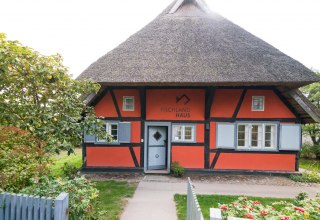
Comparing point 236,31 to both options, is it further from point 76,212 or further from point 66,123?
point 76,212

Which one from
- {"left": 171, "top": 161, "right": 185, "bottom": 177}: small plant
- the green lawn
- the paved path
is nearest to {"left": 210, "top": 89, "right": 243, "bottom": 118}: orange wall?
{"left": 171, "top": 161, "right": 185, "bottom": 177}: small plant

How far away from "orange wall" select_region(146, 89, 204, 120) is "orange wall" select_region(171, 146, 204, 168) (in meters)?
1.22

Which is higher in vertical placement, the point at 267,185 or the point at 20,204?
the point at 20,204

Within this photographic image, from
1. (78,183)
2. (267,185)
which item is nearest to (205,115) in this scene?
(267,185)

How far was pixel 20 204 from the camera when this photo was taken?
3141 millimetres

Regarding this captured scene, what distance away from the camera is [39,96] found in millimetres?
4617

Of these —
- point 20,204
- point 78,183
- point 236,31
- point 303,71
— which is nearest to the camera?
point 20,204

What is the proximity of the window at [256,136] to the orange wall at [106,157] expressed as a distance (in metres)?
4.60

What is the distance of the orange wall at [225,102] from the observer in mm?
8602

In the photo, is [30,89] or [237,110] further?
[237,110]


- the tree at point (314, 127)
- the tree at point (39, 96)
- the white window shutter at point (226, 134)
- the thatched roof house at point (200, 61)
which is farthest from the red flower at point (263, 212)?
the tree at point (314, 127)

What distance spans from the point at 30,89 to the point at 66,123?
37.7 inches

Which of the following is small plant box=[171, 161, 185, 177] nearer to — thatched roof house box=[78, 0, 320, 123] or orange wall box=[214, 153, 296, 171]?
orange wall box=[214, 153, 296, 171]

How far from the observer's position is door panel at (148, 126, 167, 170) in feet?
29.3
